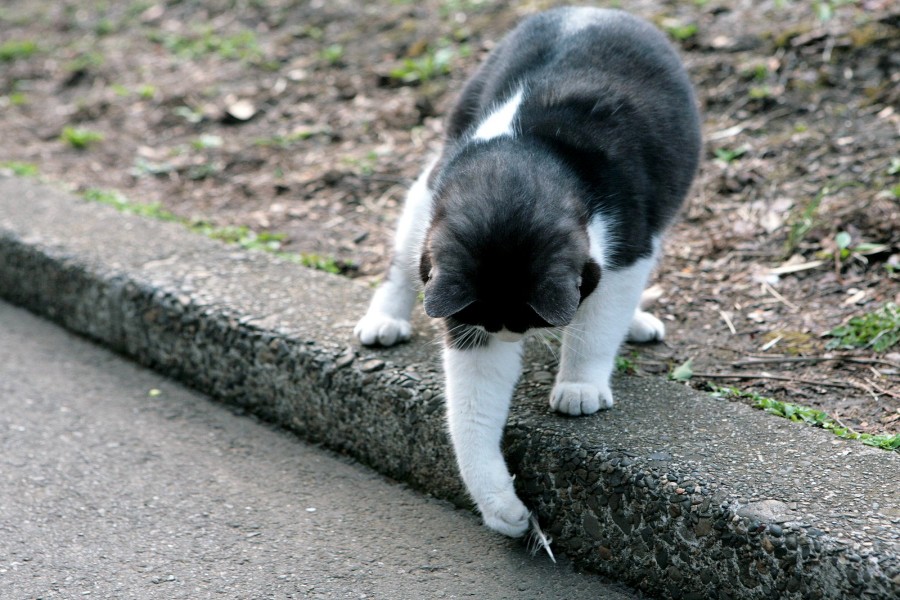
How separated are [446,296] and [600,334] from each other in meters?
0.64

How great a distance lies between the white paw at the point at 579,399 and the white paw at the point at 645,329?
0.50 metres

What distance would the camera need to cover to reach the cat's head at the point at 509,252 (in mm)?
2213

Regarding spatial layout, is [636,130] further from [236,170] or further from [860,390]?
[236,170]

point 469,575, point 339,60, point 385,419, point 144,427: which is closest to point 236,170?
point 339,60

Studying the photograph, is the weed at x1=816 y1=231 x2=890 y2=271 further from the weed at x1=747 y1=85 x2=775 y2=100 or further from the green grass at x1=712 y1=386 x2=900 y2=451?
the weed at x1=747 y1=85 x2=775 y2=100

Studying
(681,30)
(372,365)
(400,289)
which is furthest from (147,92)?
(372,365)

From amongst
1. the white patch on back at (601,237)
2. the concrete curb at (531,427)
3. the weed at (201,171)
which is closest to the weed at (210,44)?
the weed at (201,171)

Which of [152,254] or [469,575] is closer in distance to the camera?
[469,575]

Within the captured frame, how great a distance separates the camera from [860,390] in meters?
2.71

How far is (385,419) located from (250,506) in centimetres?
44

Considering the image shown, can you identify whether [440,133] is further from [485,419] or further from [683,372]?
[485,419]

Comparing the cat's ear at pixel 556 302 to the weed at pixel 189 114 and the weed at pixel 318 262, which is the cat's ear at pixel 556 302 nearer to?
the weed at pixel 318 262

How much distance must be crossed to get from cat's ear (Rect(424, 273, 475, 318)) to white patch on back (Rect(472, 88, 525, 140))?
622mm

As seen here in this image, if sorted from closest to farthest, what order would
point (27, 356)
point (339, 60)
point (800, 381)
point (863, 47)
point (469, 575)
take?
point (469, 575), point (800, 381), point (27, 356), point (863, 47), point (339, 60)
